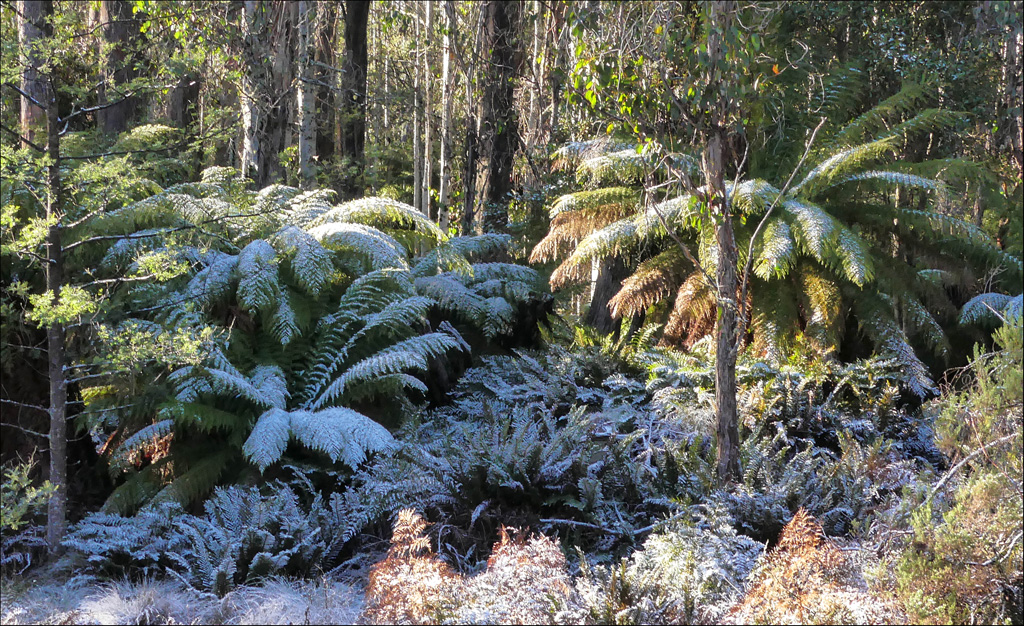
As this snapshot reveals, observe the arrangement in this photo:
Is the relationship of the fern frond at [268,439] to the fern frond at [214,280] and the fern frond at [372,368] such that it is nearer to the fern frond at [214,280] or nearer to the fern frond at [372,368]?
the fern frond at [372,368]

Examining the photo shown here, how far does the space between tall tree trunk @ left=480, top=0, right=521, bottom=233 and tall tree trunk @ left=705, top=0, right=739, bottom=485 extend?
5.22m

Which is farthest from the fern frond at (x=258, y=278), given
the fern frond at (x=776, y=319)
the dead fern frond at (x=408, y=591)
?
the fern frond at (x=776, y=319)

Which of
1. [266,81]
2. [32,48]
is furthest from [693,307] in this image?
[266,81]

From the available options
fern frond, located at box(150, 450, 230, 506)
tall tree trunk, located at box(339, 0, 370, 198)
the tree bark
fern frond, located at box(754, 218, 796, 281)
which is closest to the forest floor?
fern frond, located at box(150, 450, 230, 506)

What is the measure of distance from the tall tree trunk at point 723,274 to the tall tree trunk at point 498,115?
17.1 ft

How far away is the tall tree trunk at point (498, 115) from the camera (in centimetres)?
891

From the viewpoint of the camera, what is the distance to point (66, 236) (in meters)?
4.57

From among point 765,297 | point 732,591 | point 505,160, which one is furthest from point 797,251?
point 505,160

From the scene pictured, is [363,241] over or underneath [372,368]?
over

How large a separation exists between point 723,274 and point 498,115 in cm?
566

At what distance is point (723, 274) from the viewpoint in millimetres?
3820

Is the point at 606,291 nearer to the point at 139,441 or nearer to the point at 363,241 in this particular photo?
the point at 363,241

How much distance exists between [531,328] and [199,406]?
3323 mm

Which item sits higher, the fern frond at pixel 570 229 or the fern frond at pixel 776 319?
the fern frond at pixel 570 229
